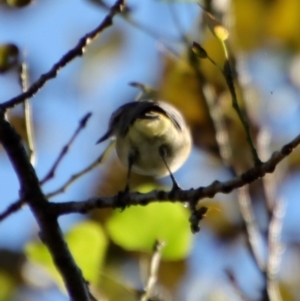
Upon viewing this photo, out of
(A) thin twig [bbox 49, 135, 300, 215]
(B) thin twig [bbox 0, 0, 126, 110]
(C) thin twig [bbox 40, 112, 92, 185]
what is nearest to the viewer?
(A) thin twig [bbox 49, 135, 300, 215]

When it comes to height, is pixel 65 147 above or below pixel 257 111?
below

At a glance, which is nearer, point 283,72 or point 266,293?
point 266,293

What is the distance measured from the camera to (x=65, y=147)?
1.92m

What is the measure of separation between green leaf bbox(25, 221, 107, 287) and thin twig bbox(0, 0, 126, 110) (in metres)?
0.49

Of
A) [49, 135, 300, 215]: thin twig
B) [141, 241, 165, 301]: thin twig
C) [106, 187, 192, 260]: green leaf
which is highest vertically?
[106, 187, 192, 260]: green leaf

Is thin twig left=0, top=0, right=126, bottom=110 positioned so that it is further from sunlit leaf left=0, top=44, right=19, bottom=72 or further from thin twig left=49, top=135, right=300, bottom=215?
thin twig left=49, top=135, right=300, bottom=215

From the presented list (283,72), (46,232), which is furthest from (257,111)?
(46,232)

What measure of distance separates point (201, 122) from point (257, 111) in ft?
1.46

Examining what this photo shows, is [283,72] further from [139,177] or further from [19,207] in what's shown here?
[19,207]

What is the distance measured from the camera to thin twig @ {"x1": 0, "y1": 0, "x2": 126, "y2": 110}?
156 cm

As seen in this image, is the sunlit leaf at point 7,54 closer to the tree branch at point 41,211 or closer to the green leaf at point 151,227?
the tree branch at point 41,211

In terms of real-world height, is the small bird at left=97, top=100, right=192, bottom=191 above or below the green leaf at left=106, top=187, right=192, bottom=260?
above

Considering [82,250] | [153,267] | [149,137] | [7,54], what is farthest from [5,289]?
[7,54]

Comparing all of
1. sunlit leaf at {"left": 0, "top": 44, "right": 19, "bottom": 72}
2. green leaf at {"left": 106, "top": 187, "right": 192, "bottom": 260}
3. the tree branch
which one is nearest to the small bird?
green leaf at {"left": 106, "top": 187, "right": 192, "bottom": 260}
